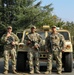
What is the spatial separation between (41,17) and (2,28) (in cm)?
401

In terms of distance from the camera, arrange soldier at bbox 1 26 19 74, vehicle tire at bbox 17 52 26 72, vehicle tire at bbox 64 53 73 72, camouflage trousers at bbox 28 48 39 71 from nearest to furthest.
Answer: soldier at bbox 1 26 19 74 → camouflage trousers at bbox 28 48 39 71 → vehicle tire at bbox 64 53 73 72 → vehicle tire at bbox 17 52 26 72

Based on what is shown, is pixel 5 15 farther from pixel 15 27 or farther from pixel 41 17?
pixel 41 17

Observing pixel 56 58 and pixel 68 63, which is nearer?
pixel 56 58

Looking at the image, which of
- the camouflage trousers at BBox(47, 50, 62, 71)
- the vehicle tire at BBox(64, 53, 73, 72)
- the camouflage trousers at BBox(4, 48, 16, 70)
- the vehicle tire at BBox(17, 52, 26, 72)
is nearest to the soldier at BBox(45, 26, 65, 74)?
the camouflage trousers at BBox(47, 50, 62, 71)

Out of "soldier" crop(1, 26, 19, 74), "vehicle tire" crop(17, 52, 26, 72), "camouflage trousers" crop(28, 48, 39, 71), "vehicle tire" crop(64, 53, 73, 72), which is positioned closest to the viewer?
"soldier" crop(1, 26, 19, 74)

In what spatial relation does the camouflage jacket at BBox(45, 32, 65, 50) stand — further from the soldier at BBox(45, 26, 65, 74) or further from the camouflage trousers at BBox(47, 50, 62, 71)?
the camouflage trousers at BBox(47, 50, 62, 71)

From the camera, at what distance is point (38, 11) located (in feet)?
98.8

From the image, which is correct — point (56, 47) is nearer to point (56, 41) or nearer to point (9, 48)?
point (56, 41)

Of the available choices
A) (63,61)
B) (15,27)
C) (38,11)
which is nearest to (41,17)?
(38,11)

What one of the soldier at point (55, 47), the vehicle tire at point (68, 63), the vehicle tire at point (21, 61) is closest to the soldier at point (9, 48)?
the vehicle tire at point (21, 61)

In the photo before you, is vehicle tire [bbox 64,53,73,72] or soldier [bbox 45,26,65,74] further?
vehicle tire [bbox 64,53,73,72]

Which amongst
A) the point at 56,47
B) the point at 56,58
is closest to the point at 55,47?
the point at 56,47

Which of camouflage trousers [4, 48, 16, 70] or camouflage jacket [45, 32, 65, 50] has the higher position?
camouflage jacket [45, 32, 65, 50]

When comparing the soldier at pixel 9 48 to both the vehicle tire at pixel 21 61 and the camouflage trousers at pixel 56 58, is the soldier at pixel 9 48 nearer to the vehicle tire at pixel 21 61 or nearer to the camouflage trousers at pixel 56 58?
the vehicle tire at pixel 21 61
